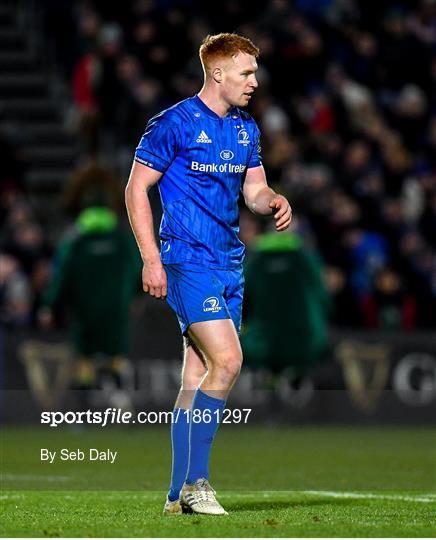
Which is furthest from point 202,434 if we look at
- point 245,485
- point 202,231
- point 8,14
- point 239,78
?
point 8,14

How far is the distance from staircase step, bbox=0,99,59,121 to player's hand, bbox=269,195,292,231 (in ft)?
50.8

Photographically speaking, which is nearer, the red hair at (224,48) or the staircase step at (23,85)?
the red hair at (224,48)

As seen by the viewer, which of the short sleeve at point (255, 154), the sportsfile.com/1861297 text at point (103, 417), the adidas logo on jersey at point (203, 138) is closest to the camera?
the adidas logo on jersey at point (203, 138)

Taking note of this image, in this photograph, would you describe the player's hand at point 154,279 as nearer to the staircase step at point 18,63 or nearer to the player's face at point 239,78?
the player's face at point 239,78

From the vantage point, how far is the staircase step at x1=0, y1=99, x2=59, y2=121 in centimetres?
2405

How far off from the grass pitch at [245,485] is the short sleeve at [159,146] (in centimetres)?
175

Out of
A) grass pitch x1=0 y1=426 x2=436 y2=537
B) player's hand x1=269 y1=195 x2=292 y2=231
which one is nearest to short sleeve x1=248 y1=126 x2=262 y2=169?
player's hand x1=269 y1=195 x2=292 y2=231

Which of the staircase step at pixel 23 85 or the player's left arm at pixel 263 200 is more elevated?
the player's left arm at pixel 263 200

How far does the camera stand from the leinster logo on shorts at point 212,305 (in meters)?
8.74

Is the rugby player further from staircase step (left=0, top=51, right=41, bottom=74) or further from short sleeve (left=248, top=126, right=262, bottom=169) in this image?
staircase step (left=0, top=51, right=41, bottom=74)

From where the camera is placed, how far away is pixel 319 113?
23516mm

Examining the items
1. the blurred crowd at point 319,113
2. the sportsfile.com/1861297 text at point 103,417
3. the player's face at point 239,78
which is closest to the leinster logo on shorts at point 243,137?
the player's face at point 239,78

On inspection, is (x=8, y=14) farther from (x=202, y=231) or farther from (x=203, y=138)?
(x=202, y=231)

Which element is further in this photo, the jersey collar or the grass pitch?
the jersey collar
